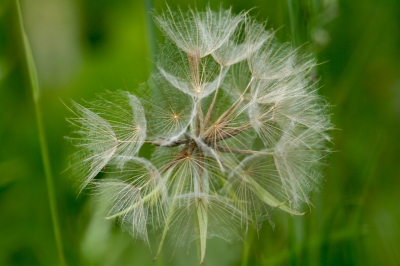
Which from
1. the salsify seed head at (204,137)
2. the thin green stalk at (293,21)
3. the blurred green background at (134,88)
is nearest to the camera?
the salsify seed head at (204,137)

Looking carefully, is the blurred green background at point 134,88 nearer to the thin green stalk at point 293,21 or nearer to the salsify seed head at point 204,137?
the thin green stalk at point 293,21

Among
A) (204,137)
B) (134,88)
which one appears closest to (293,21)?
(204,137)

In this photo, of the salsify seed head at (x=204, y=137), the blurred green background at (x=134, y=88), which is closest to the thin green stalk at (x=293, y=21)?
the blurred green background at (x=134, y=88)

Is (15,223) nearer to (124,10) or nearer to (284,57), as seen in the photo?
(124,10)

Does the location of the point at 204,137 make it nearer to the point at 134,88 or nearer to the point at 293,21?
the point at 293,21

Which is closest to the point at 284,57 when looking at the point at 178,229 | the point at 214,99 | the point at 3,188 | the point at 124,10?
the point at 214,99
